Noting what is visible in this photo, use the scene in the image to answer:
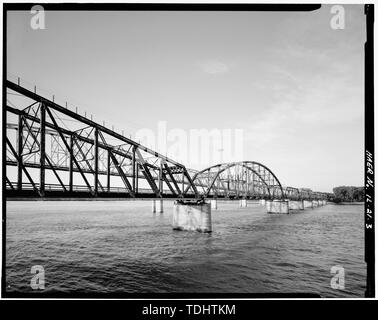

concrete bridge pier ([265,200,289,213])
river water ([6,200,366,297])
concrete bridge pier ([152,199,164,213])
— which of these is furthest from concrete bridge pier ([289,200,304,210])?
river water ([6,200,366,297])

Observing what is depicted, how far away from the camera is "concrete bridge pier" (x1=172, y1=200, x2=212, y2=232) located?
44.8 m

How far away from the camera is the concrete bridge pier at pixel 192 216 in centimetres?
4484

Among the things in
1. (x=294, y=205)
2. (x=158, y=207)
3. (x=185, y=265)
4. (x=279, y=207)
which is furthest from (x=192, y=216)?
(x=294, y=205)

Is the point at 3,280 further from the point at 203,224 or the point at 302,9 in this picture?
the point at 203,224

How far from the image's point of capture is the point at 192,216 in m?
45.9

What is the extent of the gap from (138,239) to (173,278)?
757 inches

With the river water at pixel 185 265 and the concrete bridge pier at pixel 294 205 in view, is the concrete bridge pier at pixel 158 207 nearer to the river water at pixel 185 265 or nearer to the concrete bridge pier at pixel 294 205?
the river water at pixel 185 265

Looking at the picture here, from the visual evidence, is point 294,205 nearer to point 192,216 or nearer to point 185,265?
point 192,216

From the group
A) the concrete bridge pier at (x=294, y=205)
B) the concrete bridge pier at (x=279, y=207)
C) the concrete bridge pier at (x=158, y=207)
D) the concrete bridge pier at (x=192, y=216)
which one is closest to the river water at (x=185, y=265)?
the concrete bridge pier at (x=192, y=216)

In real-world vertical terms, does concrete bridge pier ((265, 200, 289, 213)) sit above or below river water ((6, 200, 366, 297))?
below

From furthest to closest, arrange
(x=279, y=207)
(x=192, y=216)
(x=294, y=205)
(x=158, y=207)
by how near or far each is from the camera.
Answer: (x=294, y=205) < (x=158, y=207) < (x=279, y=207) < (x=192, y=216)

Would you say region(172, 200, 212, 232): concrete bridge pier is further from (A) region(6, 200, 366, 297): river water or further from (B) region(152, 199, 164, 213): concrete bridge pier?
(B) region(152, 199, 164, 213): concrete bridge pier

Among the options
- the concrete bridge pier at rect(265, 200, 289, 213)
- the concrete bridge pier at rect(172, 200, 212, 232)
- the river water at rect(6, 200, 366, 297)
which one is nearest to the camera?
the river water at rect(6, 200, 366, 297)
